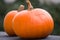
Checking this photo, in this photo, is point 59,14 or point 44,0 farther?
point 44,0

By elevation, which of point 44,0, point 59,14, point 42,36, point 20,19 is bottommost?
point 42,36

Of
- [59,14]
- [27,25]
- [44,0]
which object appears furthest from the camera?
[44,0]

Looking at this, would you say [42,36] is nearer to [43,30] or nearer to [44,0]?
[43,30]

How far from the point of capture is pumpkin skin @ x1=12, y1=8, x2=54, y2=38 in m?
1.32

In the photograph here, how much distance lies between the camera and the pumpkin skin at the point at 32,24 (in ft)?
4.34

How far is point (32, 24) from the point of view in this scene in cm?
132

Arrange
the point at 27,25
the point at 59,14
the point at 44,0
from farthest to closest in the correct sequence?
the point at 44,0 → the point at 59,14 → the point at 27,25

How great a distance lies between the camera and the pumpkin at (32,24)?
132cm

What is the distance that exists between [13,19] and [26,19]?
96mm

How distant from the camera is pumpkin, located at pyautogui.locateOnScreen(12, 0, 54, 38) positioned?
52.1 inches

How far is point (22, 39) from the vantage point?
139 cm

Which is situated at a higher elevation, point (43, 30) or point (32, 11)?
point (32, 11)

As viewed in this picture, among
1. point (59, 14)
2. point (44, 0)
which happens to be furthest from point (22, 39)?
point (44, 0)

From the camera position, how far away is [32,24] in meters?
1.32
